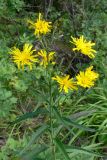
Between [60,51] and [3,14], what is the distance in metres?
0.76

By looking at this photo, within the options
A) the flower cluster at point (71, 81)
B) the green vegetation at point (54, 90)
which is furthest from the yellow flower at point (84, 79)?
the green vegetation at point (54, 90)

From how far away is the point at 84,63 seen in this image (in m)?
4.40

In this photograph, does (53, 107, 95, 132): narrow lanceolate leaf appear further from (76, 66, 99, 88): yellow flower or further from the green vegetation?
(76, 66, 99, 88): yellow flower

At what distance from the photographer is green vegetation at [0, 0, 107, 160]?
285 cm

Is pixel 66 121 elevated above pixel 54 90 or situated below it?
below

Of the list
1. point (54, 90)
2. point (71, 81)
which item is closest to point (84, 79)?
point (71, 81)

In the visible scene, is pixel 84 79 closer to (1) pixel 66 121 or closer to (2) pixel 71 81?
(2) pixel 71 81

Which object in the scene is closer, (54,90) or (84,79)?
(84,79)

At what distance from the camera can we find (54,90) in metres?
2.31

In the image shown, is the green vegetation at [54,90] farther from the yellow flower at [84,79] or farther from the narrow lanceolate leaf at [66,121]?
the yellow flower at [84,79]

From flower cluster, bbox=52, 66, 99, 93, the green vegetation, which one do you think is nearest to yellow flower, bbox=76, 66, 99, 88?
flower cluster, bbox=52, 66, 99, 93

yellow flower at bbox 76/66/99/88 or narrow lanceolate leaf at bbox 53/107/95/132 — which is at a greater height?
yellow flower at bbox 76/66/99/88

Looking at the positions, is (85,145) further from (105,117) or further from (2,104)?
(2,104)

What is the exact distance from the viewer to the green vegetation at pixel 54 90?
285 centimetres
